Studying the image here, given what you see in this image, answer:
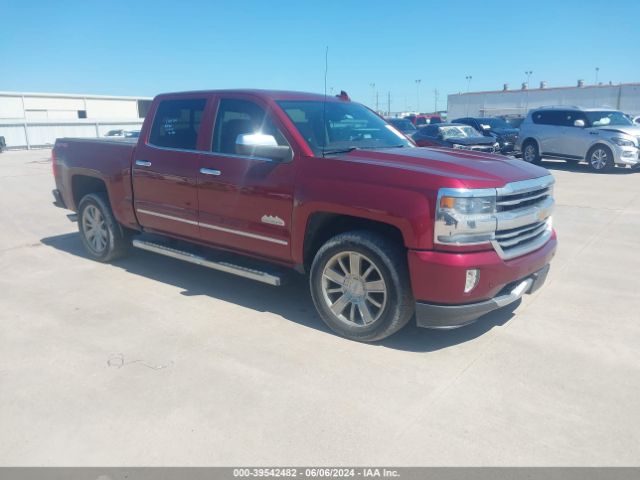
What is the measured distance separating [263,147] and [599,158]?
47.0 feet

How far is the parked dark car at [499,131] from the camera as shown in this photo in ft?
65.3

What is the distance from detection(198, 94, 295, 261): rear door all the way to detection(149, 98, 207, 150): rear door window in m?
0.28

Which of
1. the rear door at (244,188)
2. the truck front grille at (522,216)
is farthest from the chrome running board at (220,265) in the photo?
the truck front grille at (522,216)

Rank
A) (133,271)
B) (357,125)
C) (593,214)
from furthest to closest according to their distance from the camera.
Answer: (593,214) → (133,271) → (357,125)

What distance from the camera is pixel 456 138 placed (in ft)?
50.5

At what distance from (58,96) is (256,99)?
173 feet

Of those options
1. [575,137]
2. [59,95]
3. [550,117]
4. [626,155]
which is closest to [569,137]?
[575,137]

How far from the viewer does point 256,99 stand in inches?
187

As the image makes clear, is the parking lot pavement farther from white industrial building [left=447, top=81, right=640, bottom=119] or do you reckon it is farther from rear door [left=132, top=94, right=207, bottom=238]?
white industrial building [left=447, top=81, right=640, bottom=119]

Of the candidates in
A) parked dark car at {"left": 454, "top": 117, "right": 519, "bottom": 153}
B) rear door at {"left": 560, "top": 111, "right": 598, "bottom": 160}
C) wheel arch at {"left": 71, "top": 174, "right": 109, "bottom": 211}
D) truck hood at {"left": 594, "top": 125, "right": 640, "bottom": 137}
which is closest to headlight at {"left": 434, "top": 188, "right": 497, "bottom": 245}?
wheel arch at {"left": 71, "top": 174, "right": 109, "bottom": 211}

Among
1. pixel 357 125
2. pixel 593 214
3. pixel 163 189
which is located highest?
pixel 357 125

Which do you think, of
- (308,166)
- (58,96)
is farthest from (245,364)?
(58,96)

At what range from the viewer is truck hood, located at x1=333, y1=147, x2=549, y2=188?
3.73 meters
